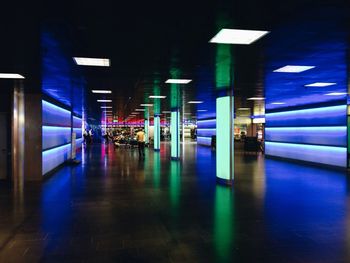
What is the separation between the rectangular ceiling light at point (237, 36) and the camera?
15.3 feet

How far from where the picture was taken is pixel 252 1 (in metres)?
3.56

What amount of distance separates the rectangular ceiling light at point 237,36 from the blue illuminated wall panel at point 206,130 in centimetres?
2669

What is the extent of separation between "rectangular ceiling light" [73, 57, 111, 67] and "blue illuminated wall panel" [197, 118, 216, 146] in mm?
25481

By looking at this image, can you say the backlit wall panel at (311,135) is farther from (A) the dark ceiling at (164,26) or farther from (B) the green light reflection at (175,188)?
(A) the dark ceiling at (164,26)

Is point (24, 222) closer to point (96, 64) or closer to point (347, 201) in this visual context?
point (96, 64)

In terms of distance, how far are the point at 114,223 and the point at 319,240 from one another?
12.0ft

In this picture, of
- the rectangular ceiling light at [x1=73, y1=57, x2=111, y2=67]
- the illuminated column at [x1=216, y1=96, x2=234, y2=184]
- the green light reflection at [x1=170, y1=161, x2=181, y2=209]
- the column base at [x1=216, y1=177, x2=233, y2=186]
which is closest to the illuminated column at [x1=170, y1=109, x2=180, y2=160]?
the green light reflection at [x1=170, y1=161, x2=181, y2=209]

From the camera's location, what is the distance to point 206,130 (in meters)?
34.9

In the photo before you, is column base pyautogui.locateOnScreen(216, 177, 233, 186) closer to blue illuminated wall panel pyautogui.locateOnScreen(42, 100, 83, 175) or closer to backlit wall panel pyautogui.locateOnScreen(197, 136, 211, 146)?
blue illuminated wall panel pyautogui.locateOnScreen(42, 100, 83, 175)

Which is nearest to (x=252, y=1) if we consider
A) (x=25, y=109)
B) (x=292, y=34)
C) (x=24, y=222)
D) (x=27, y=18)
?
(x=292, y=34)

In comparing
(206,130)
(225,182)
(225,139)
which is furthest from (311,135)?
(206,130)

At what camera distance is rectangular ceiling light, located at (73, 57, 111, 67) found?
21.0ft

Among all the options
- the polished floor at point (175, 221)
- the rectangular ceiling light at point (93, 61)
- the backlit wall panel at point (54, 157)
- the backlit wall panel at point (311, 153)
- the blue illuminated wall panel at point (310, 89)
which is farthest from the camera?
the backlit wall panel at point (311, 153)

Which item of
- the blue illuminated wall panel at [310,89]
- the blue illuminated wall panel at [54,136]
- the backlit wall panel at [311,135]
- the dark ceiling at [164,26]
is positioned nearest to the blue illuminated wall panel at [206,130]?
the blue illuminated wall panel at [310,89]
